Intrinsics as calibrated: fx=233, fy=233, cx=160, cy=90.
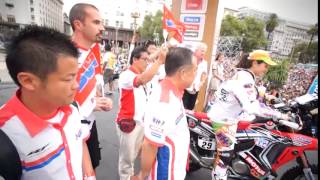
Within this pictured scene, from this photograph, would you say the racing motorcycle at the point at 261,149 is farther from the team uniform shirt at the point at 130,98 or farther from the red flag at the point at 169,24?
the red flag at the point at 169,24

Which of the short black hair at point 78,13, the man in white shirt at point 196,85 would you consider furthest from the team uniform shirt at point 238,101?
the man in white shirt at point 196,85

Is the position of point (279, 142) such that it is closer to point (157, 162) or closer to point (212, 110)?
point (212, 110)

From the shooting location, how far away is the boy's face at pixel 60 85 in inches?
38.2

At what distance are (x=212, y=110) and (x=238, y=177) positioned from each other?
2.86ft

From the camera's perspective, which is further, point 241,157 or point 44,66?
point 241,157

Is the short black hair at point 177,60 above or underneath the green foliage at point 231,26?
underneath

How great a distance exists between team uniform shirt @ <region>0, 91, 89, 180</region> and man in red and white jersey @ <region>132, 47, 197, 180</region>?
0.50 meters

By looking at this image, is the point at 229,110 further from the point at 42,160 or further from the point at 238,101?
the point at 42,160

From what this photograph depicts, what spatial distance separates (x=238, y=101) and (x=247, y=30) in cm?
4225

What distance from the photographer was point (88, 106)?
1.71 metres

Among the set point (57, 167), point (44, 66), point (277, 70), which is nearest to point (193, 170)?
point (57, 167)

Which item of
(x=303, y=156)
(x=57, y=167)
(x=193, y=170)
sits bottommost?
(x=193, y=170)

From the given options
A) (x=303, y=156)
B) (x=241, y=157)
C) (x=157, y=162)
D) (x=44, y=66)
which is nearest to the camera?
(x=44, y=66)

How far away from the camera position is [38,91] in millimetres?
977
